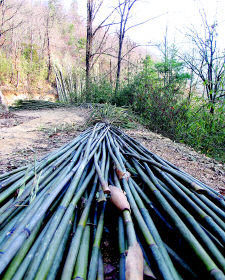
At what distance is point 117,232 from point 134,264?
7.7 inches

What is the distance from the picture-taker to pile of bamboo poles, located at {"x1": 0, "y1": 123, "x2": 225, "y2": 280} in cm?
50

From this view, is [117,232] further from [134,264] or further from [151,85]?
[151,85]

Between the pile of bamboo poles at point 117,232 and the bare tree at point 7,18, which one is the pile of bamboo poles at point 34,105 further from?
the pile of bamboo poles at point 117,232

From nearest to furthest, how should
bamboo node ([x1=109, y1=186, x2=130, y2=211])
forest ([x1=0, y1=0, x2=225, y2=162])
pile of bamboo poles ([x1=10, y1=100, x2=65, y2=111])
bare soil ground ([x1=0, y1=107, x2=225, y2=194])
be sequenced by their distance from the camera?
bamboo node ([x1=109, y1=186, x2=130, y2=211])
bare soil ground ([x1=0, y1=107, x2=225, y2=194])
forest ([x1=0, y1=0, x2=225, y2=162])
pile of bamboo poles ([x1=10, y1=100, x2=65, y2=111])

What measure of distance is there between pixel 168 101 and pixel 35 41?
16.5 m

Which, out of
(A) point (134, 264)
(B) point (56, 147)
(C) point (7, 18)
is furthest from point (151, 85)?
(C) point (7, 18)

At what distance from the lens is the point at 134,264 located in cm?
48

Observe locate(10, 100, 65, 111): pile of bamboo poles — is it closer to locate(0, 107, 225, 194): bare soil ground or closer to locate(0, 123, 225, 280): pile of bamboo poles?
locate(0, 107, 225, 194): bare soil ground

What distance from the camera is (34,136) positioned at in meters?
2.48

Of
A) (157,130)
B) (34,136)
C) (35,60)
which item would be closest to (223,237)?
(34,136)

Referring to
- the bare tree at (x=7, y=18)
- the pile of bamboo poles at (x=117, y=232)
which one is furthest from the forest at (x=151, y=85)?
the pile of bamboo poles at (x=117, y=232)

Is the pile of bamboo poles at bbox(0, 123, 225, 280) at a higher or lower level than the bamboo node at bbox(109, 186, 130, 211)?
lower

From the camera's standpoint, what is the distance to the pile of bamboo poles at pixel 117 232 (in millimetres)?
500

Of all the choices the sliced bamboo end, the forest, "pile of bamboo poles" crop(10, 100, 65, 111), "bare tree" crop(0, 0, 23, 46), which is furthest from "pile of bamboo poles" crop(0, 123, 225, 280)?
"bare tree" crop(0, 0, 23, 46)
